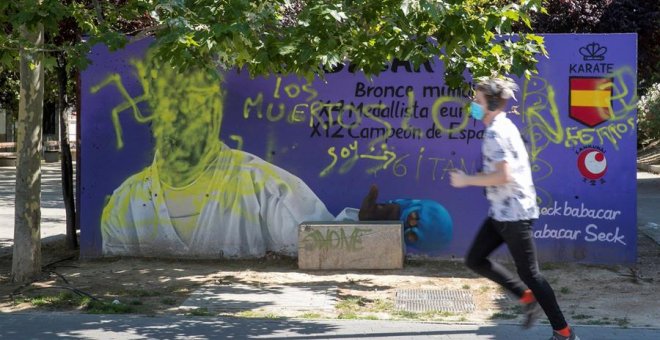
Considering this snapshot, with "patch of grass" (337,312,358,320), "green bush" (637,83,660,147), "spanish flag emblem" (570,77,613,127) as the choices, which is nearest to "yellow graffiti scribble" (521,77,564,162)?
"spanish flag emblem" (570,77,613,127)

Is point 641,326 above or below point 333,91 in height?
below

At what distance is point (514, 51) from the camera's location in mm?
7273

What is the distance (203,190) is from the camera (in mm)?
9703

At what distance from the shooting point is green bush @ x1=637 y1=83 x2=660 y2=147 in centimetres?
2736

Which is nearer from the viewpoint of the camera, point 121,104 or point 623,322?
point 623,322

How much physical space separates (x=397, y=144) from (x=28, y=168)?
413 centimetres

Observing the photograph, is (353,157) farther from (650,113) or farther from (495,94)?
(650,113)

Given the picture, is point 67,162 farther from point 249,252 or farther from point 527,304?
point 527,304

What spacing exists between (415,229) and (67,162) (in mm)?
4691

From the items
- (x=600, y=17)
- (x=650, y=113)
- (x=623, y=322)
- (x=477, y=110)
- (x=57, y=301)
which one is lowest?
(x=623, y=322)

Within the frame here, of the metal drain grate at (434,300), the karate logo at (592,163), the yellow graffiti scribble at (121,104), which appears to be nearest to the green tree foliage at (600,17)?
the karate logo at (592,163)

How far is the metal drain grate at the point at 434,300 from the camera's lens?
7.36 m

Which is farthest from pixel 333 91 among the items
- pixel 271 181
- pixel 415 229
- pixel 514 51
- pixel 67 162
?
pixel 67 162

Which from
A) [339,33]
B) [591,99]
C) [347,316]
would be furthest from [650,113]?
[339,33]
